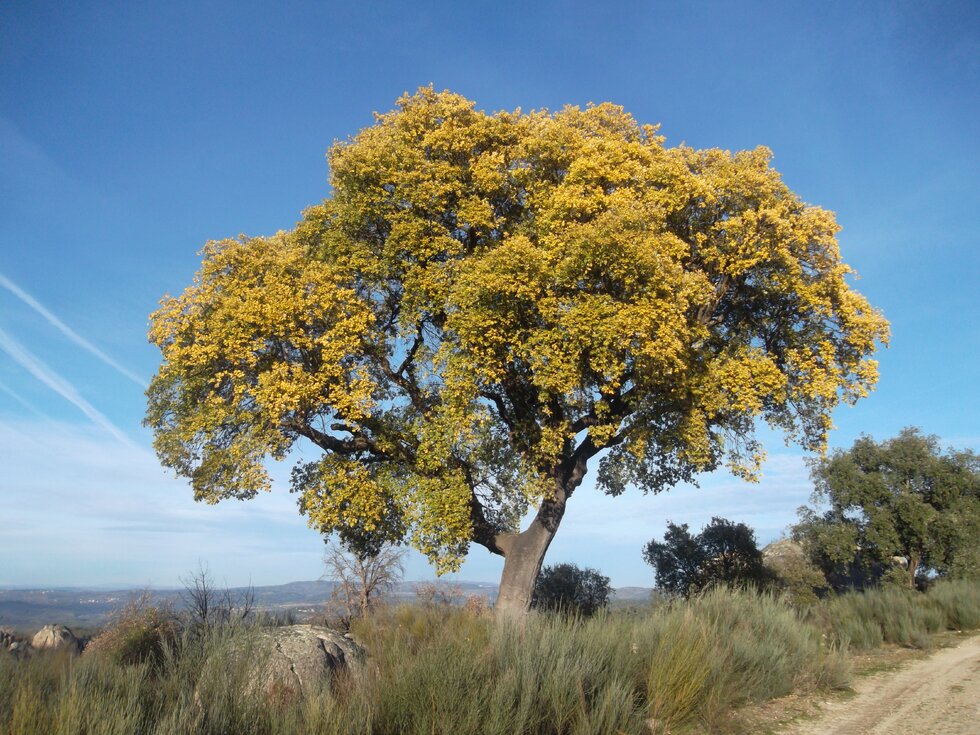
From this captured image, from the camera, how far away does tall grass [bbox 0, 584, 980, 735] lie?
4527 mm

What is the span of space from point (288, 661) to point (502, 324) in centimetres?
653

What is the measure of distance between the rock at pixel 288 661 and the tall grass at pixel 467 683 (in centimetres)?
4

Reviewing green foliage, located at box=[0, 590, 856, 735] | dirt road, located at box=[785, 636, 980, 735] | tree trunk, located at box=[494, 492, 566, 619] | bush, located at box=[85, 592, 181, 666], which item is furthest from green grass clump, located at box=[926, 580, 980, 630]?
bush, located at box=[85, 592, 181, 666]

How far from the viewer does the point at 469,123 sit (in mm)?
13711

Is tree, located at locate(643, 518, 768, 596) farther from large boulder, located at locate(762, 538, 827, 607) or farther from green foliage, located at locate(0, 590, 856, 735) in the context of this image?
green foliage, located at locate(0, 590, 856, 735)

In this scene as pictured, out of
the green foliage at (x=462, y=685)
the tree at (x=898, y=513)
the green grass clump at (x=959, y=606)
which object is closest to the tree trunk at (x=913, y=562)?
the tree at (x=898, y=513)

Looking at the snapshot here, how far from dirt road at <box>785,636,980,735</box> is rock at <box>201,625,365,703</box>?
17.1 feet

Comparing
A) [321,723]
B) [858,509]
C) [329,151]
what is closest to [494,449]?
[329,151]

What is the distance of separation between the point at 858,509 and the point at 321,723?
28852mm

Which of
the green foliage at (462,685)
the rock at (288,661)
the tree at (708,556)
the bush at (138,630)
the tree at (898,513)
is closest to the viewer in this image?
the green foliage at (462,685)

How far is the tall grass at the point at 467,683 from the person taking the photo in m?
4.53

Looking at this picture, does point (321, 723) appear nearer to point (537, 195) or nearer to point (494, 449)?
point (494, 449)

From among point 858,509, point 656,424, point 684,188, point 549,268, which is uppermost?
point 684,188

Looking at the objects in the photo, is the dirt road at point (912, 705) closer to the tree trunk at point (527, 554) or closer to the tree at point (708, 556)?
the tree trunk at point (527, 554)
